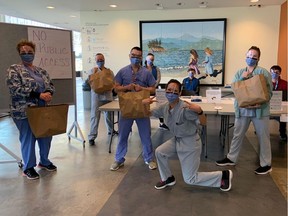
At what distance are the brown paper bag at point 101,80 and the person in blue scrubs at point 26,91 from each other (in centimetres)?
101

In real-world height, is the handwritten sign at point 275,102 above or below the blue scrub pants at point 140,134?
above

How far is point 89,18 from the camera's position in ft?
22.5

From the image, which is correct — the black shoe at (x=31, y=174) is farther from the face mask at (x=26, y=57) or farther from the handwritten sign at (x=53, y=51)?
the handwritten sign at (x=53, y=51)

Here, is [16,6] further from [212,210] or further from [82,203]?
[212,210]

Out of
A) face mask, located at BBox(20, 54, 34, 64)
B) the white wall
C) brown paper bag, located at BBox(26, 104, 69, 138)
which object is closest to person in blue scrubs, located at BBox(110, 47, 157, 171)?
brown paper bag, located at BBox(26, 104, 69, 138)

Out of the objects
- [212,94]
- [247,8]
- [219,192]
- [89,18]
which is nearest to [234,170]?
[219,192]

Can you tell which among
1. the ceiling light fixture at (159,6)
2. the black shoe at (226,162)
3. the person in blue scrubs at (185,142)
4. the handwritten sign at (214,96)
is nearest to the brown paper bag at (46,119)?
the person in blue scrubs at (185,142)

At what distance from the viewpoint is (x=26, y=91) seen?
8.98 feet

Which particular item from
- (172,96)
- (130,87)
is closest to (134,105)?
(130,87)

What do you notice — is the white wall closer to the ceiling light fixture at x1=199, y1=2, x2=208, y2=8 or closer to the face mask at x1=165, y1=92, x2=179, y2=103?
the ceiling light fixture at x1=199, y1=2, x2=208, y2=8

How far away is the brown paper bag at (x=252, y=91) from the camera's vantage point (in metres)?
2.75

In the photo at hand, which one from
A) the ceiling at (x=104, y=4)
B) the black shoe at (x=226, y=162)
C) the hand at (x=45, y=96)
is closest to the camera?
the hand at (x=45, y=96)

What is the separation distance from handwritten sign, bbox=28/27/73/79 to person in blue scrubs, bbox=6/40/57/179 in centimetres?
79

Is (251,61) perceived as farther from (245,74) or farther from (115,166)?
(115,166)
